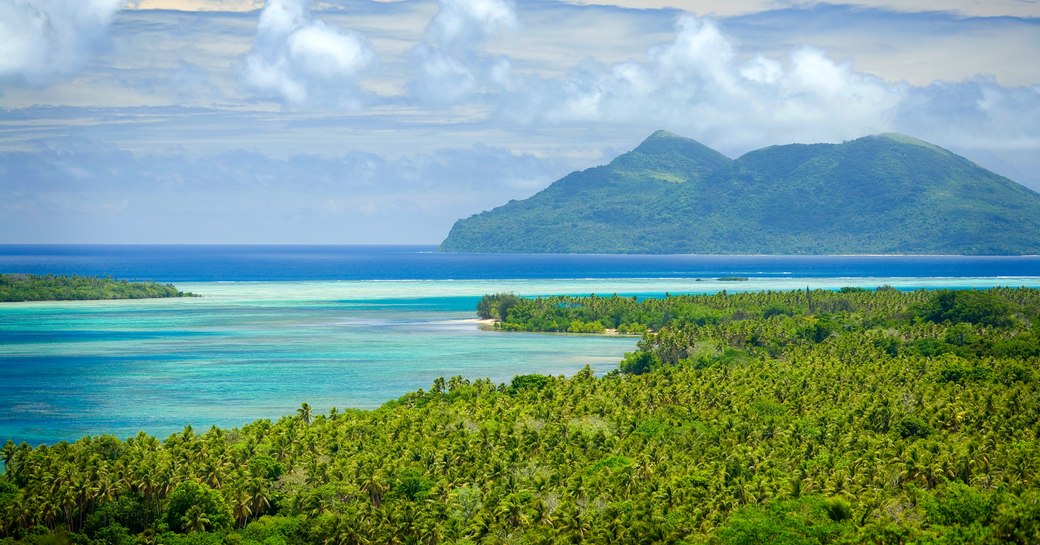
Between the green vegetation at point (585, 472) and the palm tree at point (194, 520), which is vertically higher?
the green vegetation at point (585, 472)

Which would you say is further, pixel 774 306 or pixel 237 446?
pixel 774 306

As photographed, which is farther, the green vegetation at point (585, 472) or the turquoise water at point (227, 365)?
the turquoise water at point (227, 365)

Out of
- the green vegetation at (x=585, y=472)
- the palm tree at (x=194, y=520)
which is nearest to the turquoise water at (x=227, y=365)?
the green vegetation at (x=585, y=472)

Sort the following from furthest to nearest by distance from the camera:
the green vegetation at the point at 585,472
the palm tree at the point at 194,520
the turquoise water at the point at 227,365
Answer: the turquoise water at the point at 227,365, the palm tree at the point at 194,520, the green vegetation at the point at 585,472

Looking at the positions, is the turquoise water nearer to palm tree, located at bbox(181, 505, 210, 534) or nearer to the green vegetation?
the green vegetation

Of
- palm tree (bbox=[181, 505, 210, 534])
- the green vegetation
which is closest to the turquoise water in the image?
the green vegetation

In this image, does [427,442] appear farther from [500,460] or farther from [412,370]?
[412,370]

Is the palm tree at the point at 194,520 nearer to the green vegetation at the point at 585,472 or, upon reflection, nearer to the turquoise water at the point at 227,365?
the green vegetation at the point at 585,472

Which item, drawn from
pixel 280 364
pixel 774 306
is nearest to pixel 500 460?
pixel 280 364

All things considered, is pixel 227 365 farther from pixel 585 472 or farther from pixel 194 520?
pixel 585 472
